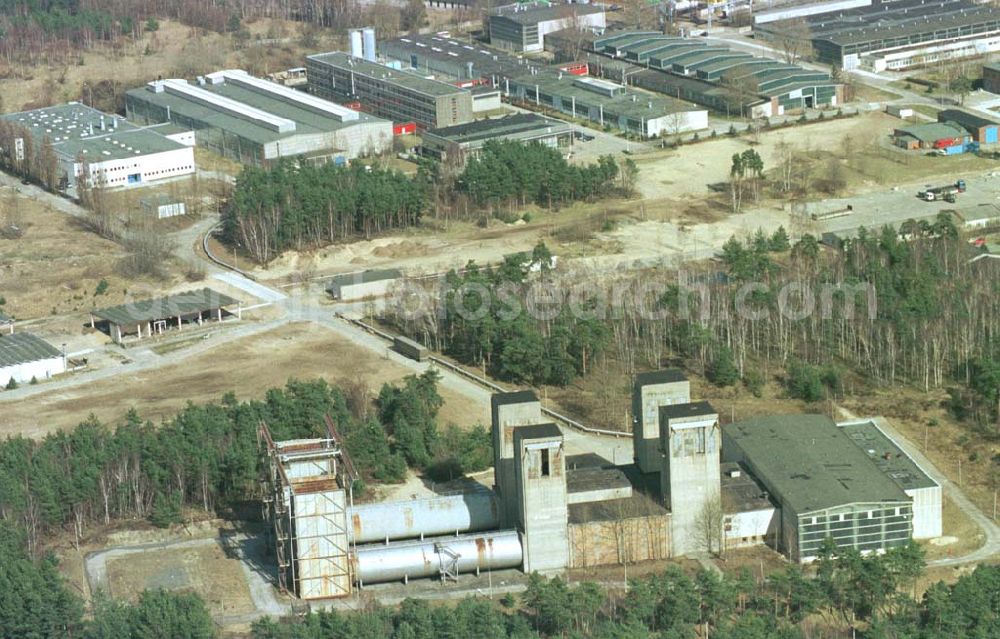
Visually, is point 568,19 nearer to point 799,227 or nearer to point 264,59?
point 264,59

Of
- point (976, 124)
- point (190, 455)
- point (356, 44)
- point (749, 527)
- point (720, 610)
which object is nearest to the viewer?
point (720, 610)

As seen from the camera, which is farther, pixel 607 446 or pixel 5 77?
pixel 5 77

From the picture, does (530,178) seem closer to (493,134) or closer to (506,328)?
(493,134)

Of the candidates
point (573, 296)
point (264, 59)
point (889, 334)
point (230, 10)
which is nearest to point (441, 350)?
point (573, 296)

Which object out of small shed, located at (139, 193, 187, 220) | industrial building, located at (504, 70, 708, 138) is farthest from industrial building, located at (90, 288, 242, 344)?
industrial building, located at (504, 70, 708, 138)

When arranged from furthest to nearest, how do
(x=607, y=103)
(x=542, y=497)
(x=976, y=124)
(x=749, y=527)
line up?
(x=607, y=103) < (x=976, y=124) < (x=749, y=527) < (x=542, y=497)

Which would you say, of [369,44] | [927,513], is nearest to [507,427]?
[927,513]
